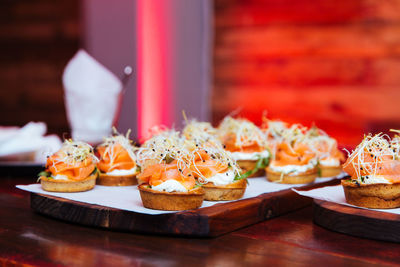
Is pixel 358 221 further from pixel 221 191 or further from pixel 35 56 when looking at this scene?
pixel 35 56

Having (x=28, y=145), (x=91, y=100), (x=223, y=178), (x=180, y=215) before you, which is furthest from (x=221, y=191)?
(x=91, y=100)

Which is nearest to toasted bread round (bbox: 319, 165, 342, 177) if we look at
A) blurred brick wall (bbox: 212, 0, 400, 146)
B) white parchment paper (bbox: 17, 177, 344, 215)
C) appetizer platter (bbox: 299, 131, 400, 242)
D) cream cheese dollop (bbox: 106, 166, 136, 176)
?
white parchment paper (bbox: 17, 177, 344, 215)

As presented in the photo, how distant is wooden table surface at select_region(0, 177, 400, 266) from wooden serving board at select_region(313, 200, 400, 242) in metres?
0.03

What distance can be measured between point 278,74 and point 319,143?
326 centimetres

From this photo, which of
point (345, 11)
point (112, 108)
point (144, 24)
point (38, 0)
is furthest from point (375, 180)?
point (38, 0)

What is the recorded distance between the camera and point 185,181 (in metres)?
2.29

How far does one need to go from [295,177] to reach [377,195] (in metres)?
0.79

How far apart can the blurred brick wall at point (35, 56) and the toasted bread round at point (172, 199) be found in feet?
20.3

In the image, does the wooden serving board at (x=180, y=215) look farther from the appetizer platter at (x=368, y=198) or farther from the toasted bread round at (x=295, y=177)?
the toasted bread round at (x=295, y=177)

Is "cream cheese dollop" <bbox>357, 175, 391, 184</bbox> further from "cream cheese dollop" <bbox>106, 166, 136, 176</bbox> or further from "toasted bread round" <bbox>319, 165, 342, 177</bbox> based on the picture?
"cream cheese dollop" <bbox>106, 166, 136, 176</bbox>

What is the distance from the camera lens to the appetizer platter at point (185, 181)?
2174mm

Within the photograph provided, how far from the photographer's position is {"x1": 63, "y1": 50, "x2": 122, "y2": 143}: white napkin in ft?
13.2

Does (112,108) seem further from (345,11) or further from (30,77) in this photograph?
(30,77)

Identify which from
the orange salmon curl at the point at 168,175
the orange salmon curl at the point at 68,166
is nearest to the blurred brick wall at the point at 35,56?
the orange salmon curl at the point at 68,166
